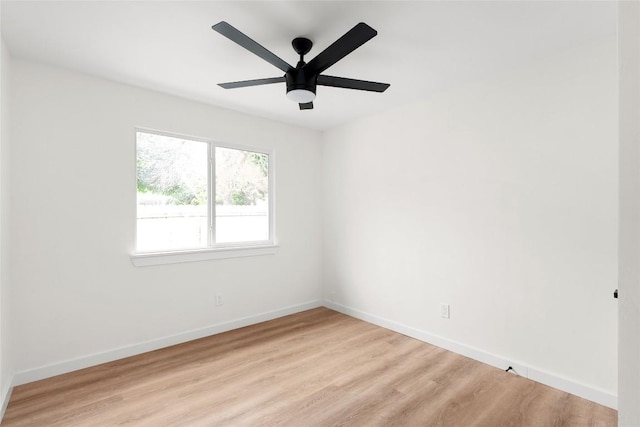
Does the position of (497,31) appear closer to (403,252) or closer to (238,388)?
(403,252)

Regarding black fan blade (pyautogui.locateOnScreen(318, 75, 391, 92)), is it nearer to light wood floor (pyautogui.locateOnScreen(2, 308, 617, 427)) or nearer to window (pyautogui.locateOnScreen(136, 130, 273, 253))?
window (pyautogui.locateOnScreen(136, 130, 273, 253))

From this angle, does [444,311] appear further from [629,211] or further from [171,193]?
[171,193]

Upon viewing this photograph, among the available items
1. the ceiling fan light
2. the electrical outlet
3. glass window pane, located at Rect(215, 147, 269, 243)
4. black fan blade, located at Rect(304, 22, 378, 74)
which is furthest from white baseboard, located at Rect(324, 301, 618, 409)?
black fan blade, located at Rect(304, 22, 378, 74)

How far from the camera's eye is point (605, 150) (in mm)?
2012

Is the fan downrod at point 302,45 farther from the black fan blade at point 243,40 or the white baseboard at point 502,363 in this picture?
the white baseboard at point 502,363

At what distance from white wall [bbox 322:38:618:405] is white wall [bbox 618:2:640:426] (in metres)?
1.93

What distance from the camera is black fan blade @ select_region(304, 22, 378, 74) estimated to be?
146 cm

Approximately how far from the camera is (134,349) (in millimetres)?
2717

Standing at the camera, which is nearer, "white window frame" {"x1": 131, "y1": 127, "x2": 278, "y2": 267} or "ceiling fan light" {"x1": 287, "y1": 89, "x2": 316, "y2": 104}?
"ceiling fan light" {"x1": 287, "y1": 89, "x2": 316, "y2": 104}

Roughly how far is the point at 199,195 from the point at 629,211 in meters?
3.25

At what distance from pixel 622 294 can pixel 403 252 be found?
2700 mm

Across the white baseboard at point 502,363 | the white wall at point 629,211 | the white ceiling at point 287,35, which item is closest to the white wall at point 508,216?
the white baseboard at point 502,363

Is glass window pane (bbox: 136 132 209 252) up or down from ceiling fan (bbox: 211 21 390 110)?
down

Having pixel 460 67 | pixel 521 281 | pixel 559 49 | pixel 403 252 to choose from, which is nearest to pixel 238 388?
pixel 403 252
